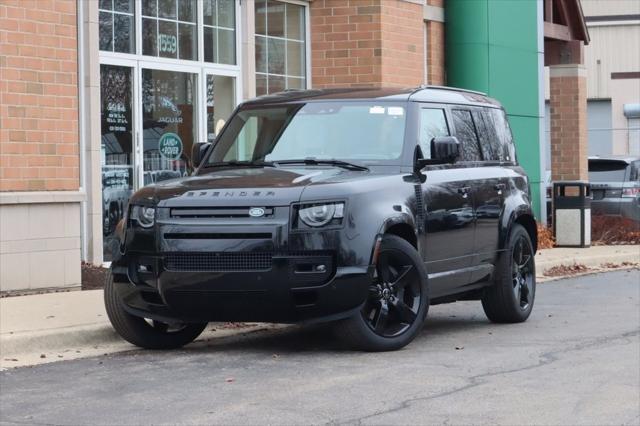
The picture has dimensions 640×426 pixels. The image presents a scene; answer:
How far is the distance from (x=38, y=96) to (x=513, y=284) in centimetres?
522

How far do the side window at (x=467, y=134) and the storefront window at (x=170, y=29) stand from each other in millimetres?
6162

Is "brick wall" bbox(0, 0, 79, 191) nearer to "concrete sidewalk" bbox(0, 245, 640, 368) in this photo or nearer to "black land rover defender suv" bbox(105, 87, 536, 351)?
"concrete sidewalk" bbox(0, 245, 640, 368)

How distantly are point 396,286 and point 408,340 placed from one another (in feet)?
1.33

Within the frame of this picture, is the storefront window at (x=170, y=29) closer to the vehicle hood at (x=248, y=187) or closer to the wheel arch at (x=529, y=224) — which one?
the wheel arch at (x=529, y=224)

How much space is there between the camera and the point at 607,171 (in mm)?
22922

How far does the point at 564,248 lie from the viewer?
68.6 feet

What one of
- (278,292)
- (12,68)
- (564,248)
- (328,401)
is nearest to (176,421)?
(328,401)

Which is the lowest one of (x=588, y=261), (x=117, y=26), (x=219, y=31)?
(x=588, y=261)

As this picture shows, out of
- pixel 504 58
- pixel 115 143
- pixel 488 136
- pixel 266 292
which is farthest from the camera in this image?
pixel 504 58

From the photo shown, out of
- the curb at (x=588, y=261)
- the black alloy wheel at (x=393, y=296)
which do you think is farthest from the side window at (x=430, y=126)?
the curb at (x=588, y=261)

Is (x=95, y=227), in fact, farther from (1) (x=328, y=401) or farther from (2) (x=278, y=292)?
(1) (x=328, y=401)

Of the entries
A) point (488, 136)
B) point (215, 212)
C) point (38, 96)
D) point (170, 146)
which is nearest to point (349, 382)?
point (215, 212)

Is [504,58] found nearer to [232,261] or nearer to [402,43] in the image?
[402,43]

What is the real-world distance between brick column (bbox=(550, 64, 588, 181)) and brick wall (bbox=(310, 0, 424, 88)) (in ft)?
19.0
